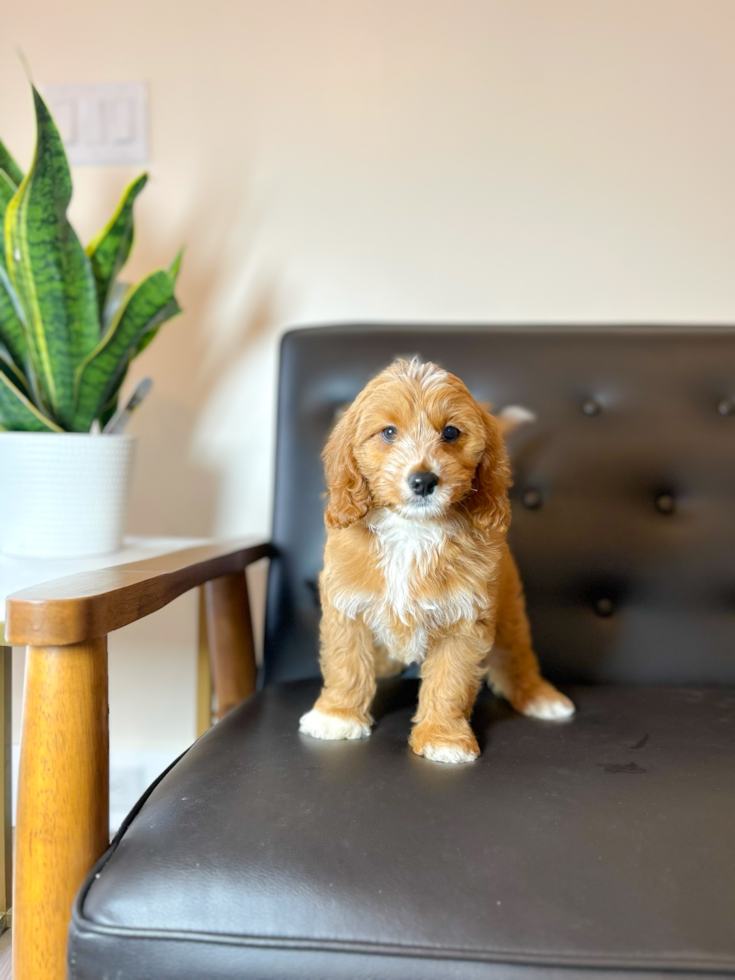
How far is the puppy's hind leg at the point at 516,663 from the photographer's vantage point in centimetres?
108

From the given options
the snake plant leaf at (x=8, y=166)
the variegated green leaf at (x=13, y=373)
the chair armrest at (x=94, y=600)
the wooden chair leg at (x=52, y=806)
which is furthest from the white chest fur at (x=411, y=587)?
the snake plant leaf at (x=8, y=166)

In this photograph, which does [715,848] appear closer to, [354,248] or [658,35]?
[354,248]

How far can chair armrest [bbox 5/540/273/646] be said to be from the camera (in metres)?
0.70

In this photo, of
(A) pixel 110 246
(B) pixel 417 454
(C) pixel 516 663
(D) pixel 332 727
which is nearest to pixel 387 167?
(A) pixel 110 246

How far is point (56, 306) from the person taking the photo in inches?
47.9

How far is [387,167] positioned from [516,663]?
43.7 inches

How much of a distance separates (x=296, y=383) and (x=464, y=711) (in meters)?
0.73

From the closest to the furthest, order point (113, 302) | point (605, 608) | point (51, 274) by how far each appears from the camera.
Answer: point (51, 274)
point (605, 608)
point (113, 302)

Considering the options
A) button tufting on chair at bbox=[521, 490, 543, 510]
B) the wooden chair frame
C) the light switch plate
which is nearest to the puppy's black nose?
the wooden chair frame

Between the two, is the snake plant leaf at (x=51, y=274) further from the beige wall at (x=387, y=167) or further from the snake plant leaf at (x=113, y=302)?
the beige wall at (x=387, y=167)

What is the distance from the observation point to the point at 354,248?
63.2 inches

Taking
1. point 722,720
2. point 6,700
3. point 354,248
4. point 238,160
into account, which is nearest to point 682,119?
point 354,248

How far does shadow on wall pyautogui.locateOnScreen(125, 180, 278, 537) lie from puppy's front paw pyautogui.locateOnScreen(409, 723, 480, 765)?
87 cm

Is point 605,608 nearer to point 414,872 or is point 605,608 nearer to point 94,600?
point 414,872
